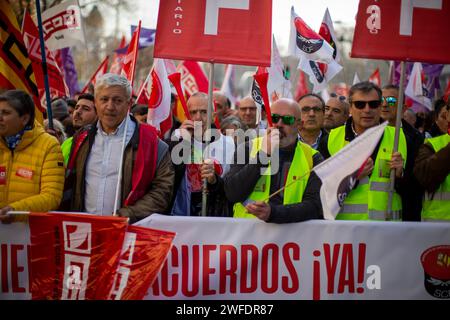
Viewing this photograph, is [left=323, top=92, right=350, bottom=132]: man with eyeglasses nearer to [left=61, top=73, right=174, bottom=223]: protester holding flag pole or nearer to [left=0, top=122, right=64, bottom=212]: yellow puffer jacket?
[left=61, top=73, right=174, bottom=223]: protester holding flag pole

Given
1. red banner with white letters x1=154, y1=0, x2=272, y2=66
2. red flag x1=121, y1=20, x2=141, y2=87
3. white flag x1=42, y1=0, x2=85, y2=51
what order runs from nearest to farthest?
1. red banner with white letters x1=154, y1=0, x2=272, y2=66
2. red flag x1=121, y1=20, x2=141, y2=87
3. white flag x1=42, y1=0, x2=85, y2=51

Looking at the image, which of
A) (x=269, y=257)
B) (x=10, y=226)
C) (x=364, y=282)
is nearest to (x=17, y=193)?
(x=10, y=226)

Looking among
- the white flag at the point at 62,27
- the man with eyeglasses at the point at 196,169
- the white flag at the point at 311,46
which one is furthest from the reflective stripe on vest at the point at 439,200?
the white flag at the point at 62,27

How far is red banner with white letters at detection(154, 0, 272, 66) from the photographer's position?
5.67 meters

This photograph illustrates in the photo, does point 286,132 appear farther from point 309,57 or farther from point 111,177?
point 309,57

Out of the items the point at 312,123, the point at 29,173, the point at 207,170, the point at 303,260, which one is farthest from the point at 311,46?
the point at 29,173

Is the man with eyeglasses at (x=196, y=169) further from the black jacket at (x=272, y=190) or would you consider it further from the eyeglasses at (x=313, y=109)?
the eyeglasses at (x=313, y=109)

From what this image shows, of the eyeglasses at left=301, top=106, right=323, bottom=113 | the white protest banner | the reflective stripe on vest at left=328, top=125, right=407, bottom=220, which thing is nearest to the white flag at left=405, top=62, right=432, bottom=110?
the eyeglasses at left=301, top=106, right=323, bottom=113

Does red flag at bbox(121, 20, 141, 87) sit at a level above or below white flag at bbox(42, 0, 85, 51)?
below

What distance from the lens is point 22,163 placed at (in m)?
5.04

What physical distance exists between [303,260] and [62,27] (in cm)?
560

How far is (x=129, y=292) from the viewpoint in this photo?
4.76 m

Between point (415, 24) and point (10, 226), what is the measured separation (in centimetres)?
365

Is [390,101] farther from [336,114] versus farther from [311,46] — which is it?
[311,46]
